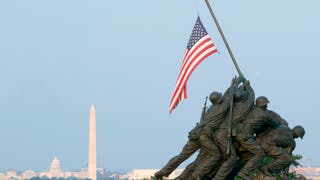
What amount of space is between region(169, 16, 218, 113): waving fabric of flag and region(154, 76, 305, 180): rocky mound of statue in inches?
53.1

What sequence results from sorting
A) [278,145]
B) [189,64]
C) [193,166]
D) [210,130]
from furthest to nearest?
1. [189,64]
2. [193,166]
3. [278,145]
4. [210,130]

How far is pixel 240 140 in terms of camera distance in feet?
89.0

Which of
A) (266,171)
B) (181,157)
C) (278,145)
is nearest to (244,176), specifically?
(266,171)

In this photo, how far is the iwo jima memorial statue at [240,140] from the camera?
27156 millimetres

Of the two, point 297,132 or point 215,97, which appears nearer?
point 215,97

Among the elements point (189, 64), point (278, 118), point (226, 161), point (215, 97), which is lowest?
point (226, 161)

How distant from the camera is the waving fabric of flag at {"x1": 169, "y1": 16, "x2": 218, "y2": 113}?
28.9 metres

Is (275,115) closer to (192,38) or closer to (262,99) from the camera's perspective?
(262,99)

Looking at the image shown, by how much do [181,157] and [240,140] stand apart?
1554 millimetres

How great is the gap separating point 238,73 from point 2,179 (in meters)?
157

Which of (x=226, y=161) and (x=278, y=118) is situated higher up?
(x=278, y=118)

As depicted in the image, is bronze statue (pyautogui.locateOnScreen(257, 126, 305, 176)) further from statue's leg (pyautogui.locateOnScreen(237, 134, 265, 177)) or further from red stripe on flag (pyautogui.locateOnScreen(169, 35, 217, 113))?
red stripe on flag (pyautogui.locateOnScreen(169, 35, 217, 113))

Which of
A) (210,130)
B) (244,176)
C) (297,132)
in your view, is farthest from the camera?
(297,132)

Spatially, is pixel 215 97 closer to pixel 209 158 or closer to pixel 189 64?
pixel 209 158
